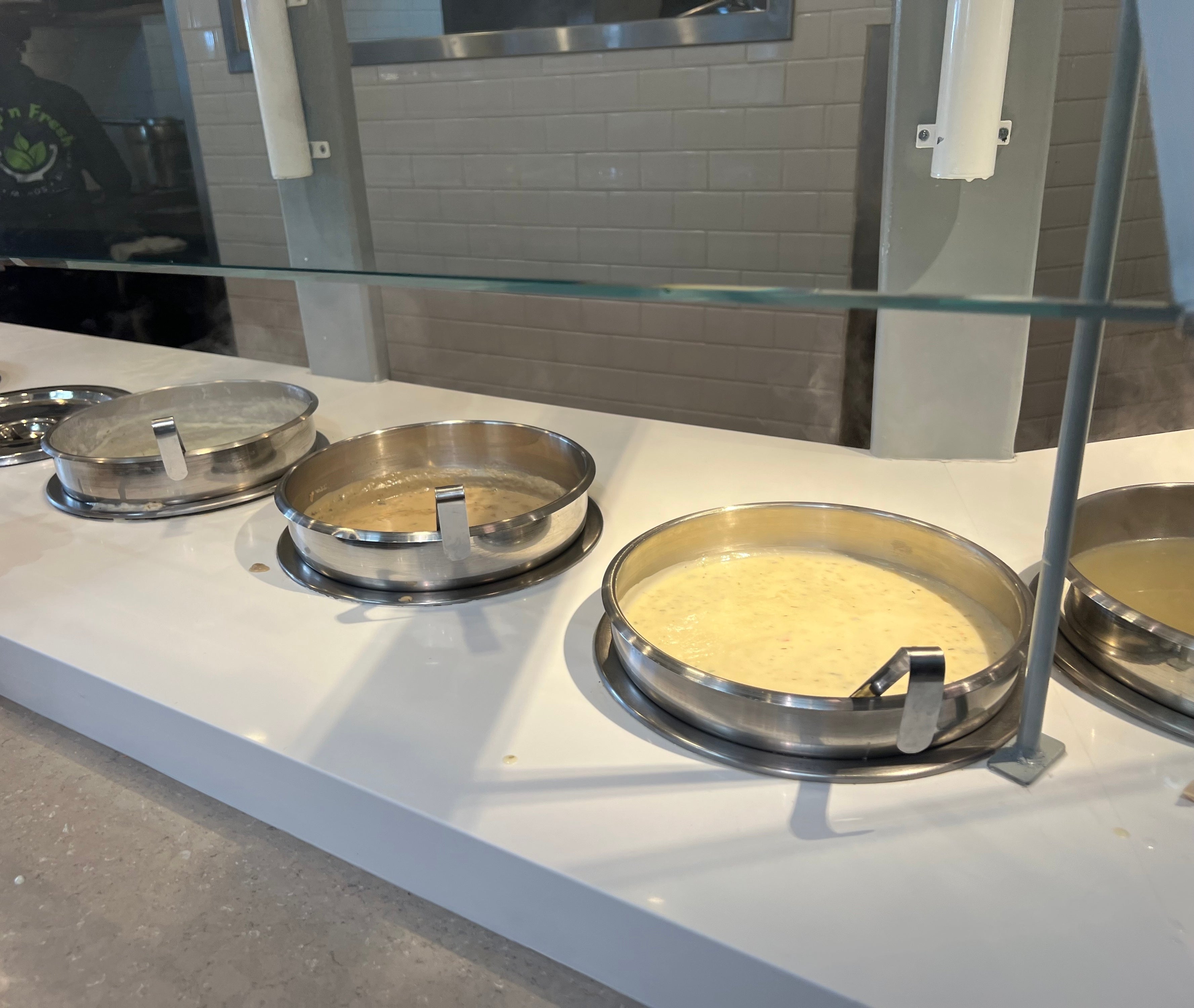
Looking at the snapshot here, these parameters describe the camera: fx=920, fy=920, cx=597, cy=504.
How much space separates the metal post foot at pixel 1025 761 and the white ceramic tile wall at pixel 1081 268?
22 cm

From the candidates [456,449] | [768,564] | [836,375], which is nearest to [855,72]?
[836,375]

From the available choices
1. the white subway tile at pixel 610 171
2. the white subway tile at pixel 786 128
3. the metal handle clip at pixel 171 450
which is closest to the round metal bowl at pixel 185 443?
the metal handle clip at pixel 171 450

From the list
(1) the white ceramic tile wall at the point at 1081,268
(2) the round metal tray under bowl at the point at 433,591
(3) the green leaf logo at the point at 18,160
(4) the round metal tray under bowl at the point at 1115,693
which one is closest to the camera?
(1) the white ceramic tile wall at the point at 1081,268

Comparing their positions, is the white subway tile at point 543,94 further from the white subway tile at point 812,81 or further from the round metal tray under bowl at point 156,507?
the round metal tray under bowl at point 156,507

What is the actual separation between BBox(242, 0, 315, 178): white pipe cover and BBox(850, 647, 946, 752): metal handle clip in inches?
33.9

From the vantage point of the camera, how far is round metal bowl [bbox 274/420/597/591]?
0.87 meters

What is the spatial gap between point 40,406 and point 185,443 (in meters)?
0.37

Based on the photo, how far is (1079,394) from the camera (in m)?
0.52

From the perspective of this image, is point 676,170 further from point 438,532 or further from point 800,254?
point 800,254

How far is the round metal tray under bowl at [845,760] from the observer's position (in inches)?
25.1

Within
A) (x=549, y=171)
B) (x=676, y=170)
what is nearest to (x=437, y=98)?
(x=549, y=171)

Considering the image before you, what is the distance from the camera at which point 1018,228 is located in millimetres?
960

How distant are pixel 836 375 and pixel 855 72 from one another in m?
0.65

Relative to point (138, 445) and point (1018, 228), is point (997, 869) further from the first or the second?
point (138, 445)
